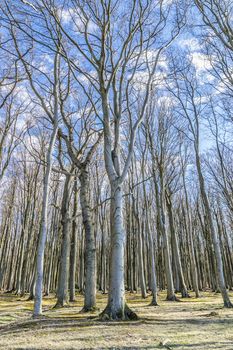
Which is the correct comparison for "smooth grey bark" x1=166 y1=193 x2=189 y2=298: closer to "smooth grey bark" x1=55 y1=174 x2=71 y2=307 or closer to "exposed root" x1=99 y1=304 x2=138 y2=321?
"smooth grey bark" x1=55 y1=174 x2=71 y2=307

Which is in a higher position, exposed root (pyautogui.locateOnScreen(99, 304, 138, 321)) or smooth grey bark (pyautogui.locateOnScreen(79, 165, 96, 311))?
smooth grey bark (pyautogui.locateOnScreen(79, 165, 96, 311))

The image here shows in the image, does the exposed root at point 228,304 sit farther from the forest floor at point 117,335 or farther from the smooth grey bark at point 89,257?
the smooth grey bark at point 89,257

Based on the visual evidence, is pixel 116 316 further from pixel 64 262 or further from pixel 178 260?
pixel 178 260

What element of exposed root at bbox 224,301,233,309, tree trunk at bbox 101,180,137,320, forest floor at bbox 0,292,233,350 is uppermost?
tree trunk at bbox 101,180,137,320

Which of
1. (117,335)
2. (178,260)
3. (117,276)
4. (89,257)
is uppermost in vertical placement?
(178,260)

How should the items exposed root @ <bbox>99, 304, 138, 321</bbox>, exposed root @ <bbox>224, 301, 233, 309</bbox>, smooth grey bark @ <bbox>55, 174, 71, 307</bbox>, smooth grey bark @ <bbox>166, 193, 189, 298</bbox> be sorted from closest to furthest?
exposed root @ <bbox>99, 304, 138, 321</bbox>
exposed root @ <bbox>224, 301, 233, 309</bbox>
smooth grey bark @ <bbox>55, 174, 71, 307</bbox>
smooth grey bark @ <bbox>166, 193, 189, 298</bbox>

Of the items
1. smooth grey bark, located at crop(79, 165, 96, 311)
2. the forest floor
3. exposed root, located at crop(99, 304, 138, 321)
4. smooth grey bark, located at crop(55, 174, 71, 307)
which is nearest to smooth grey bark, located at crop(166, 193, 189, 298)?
smooth grey bark, located at crop(55, 174, 71, 307)

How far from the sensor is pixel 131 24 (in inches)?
335

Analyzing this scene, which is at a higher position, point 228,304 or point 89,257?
point 89,257

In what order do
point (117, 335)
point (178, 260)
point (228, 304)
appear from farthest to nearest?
point (178, 260) < point (228, 304) < point (117, 335)

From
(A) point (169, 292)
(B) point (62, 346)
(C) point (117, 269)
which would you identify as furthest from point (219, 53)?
(A) point (169, 292)

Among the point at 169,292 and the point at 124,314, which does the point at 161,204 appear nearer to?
the point at 169,292

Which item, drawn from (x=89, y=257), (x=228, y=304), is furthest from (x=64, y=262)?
(x=228, y=304)

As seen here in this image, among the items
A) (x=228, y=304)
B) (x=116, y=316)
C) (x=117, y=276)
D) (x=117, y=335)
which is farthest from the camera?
(x=228, y=304)
